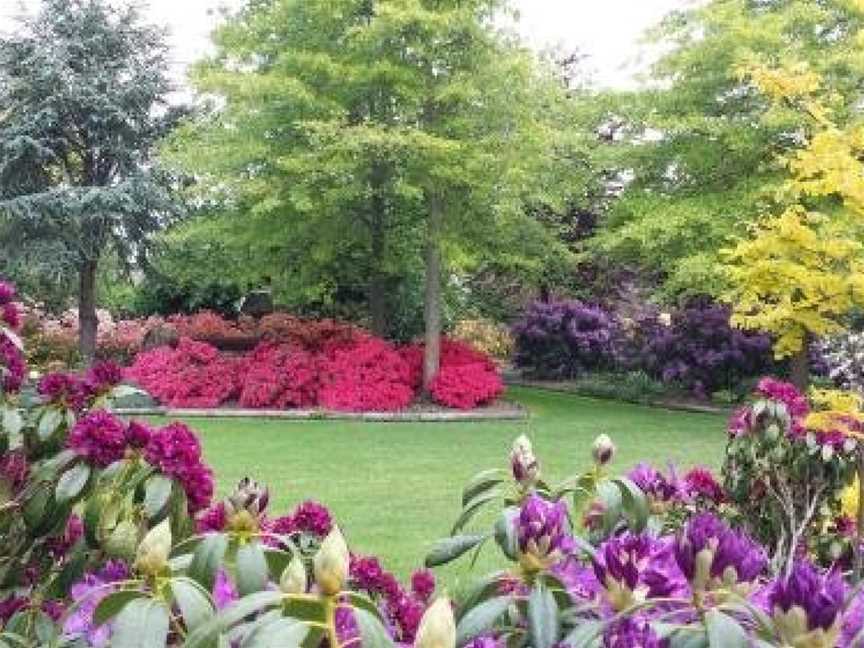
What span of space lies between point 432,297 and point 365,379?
1.54m

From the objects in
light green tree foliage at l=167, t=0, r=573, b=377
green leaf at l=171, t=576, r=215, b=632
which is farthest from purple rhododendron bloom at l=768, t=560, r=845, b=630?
light green tree foliage at l=167, t=0, r=573, b=377

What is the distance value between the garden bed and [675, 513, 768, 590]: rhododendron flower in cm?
1104

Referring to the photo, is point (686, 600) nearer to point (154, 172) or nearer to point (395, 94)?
point (395, 94)

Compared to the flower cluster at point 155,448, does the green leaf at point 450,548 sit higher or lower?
lower

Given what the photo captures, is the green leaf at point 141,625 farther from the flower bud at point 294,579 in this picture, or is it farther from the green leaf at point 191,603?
the flower bud at point 294,579

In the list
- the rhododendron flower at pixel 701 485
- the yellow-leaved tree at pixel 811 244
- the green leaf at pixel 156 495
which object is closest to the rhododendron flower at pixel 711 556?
the green leaf at pixel 156 495

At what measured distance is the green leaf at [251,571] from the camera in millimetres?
1391

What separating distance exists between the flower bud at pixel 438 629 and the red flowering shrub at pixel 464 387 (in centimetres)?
1233

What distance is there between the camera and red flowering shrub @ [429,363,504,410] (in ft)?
43.6

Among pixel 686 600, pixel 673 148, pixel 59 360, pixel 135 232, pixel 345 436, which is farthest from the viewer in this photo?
pixel 135 232

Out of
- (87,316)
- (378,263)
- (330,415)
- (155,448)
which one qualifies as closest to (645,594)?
(155,448)

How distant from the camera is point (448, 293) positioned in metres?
18.8

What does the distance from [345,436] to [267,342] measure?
3.87m

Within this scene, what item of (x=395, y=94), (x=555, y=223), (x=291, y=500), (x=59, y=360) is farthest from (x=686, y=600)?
(x=555, y=223)
